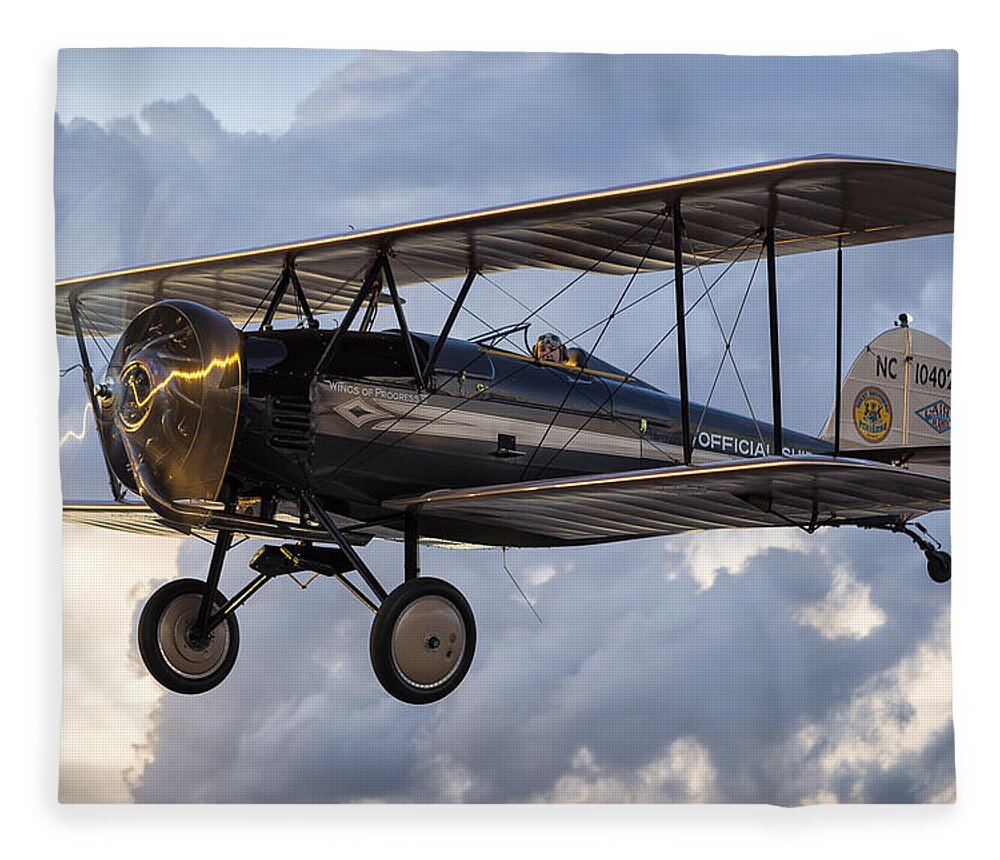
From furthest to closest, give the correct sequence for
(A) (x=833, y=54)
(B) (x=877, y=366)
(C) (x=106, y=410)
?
(B) (x=877, y=366) < (A) (x=833, y=54) < (C) (x=106, y=410)

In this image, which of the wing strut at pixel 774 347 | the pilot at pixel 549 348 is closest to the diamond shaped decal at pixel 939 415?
Answer: the wing strut at pixel 774 347

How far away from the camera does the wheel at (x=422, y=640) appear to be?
6.31 metres

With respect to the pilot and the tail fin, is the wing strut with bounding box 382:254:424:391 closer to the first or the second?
the pilot

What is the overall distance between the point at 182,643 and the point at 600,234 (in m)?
2.43

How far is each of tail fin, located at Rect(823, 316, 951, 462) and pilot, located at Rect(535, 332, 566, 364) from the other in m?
1.29

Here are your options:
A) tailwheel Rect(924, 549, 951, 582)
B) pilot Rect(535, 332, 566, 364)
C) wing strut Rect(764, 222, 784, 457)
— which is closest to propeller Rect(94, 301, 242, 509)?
pilot Rect(535, 332, 566, 364)

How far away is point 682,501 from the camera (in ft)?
20.7

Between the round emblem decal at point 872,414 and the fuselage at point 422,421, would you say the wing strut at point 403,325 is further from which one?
the round emblem decal at point 872,414

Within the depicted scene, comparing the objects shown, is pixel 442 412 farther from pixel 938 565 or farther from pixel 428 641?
pixel 938 565

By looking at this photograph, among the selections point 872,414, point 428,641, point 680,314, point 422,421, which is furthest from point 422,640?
point 872,414

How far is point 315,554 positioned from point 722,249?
2.10 m
